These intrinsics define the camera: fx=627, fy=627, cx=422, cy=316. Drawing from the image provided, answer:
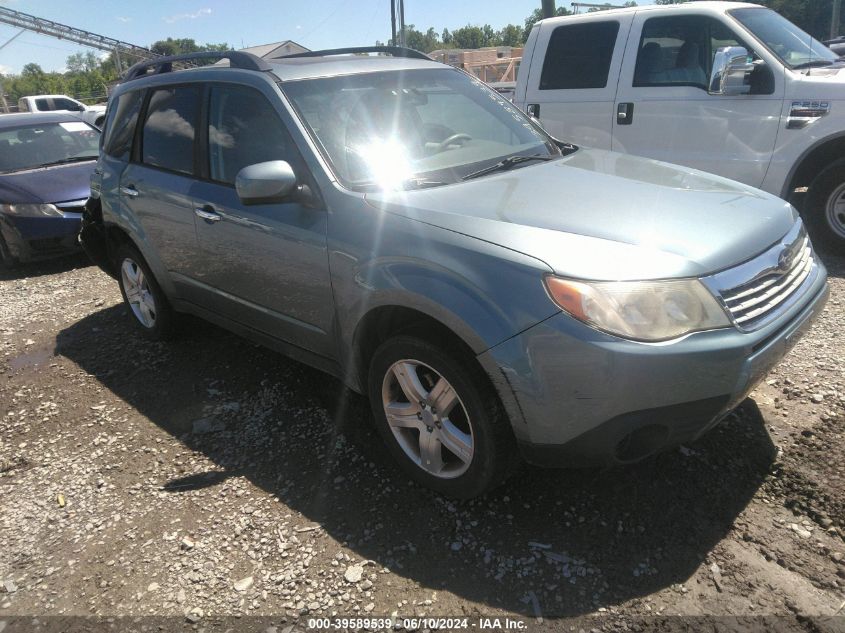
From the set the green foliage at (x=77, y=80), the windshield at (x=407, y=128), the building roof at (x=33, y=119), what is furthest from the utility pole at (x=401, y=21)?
the green foliage at (x=77, y=80)

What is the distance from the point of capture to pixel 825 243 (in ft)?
17.5

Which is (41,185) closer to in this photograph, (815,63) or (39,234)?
(39,234)

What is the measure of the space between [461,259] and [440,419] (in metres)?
0.69

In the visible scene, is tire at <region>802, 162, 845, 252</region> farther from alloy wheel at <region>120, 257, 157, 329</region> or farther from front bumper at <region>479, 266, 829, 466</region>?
alloy wheel at <region>120, 257, 157, 329</region>

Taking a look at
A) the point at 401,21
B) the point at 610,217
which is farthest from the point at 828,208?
the point at 401,21

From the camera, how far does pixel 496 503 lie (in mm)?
2682

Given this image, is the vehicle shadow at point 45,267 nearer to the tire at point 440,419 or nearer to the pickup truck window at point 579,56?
the pickup truck window at point 579,56

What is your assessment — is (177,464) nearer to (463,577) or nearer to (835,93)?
(463,577)

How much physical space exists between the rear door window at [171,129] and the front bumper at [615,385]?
2505 millimetres

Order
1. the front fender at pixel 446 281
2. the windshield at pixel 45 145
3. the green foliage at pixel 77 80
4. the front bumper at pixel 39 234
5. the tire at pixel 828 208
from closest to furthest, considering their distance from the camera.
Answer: the front fender at pixel 446 281 → the tire at pixel 828 208 → the front bumper at pixel 39 234 → the windshield at pixel 45 145 → the green foliage at pixel 77 80

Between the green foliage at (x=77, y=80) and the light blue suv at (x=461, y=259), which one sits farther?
the green foliage at (x=77, y=80)

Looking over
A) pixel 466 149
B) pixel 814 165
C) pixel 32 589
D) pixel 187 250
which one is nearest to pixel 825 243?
pixel 814 165

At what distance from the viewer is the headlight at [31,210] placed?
6887 mm

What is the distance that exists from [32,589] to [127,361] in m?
2.22
